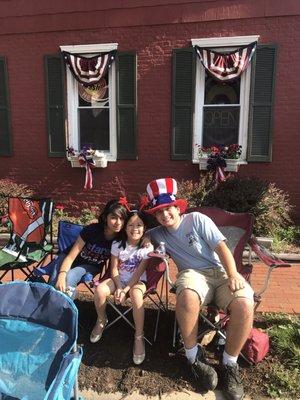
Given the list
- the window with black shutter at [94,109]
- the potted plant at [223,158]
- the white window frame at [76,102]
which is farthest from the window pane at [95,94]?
the potted plant at [223,158]

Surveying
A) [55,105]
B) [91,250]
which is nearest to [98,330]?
[91,250]

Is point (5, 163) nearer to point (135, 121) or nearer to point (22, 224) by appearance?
point (135, 121)

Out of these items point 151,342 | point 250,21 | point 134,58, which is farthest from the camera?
point 134,58

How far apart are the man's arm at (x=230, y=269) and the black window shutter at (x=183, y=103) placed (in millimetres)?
3614

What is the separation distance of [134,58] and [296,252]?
3.70 meters

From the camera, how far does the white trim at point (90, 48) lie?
603cm

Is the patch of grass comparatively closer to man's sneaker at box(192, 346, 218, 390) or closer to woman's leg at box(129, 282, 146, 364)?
man's sneaker at box(192, 346, 218, 390)

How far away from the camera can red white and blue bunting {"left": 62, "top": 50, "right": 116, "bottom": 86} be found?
19.9 ft

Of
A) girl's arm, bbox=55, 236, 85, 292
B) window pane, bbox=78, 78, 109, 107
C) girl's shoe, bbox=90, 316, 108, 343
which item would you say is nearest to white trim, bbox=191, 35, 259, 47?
window pane, bbox=78, 78, 109, 107

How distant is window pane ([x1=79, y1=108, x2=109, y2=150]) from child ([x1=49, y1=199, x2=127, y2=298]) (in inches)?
136

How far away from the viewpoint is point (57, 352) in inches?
74.4

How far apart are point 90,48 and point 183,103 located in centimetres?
170

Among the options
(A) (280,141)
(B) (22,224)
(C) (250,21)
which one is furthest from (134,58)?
(B) (22,224)

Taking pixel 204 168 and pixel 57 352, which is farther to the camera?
pixel 204 168
